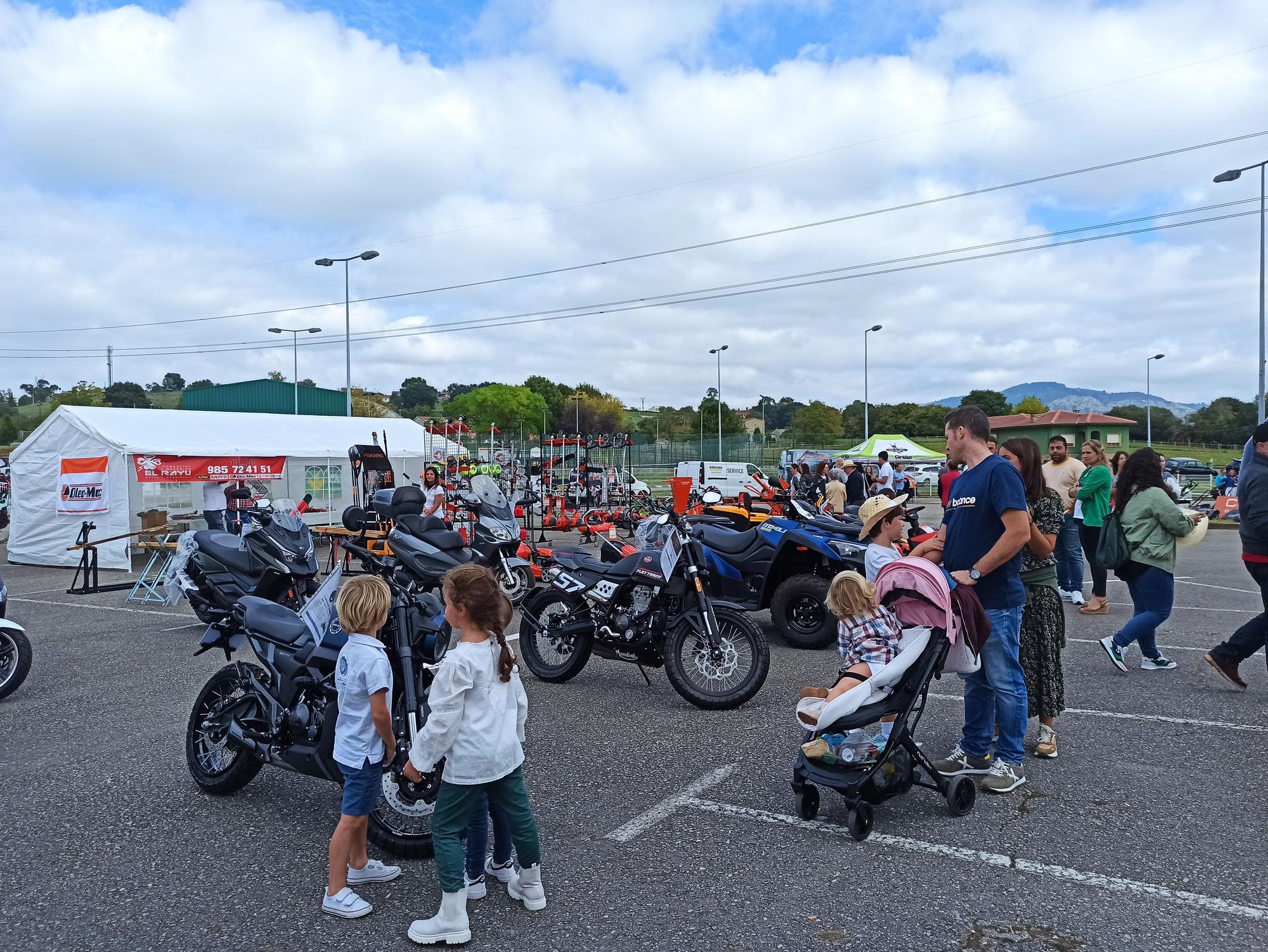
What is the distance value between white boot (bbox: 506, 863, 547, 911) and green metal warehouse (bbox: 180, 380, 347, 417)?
4475cm

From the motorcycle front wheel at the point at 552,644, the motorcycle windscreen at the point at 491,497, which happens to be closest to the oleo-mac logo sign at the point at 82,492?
the motorcycle windscreen at the point at 491,497

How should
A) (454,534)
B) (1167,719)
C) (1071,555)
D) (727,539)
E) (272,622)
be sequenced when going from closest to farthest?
(272,622) < (1167,719) < (454,534) < (727,539) < (1071,555)

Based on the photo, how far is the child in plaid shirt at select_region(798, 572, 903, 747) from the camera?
416cm

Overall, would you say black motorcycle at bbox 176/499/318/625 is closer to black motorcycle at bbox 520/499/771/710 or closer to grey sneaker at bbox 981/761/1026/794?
black motorcycle at bbox 520/499/771/710

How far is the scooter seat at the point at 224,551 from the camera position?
6.64 meters

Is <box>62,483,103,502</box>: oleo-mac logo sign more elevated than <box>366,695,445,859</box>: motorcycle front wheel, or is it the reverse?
<box>62,483,103,502</box>: oleo-mac logo sign

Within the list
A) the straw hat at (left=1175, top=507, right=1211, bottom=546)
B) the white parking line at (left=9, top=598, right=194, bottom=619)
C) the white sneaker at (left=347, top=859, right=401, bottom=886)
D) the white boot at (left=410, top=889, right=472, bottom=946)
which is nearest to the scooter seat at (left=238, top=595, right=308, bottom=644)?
the white sneaker at (left=347, top=859, right=401, bottom=886)

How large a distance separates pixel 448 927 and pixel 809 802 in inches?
71.0

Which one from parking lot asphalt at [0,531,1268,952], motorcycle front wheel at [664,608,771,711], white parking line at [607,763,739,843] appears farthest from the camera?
motorcycle front wheel at [664,608,771,711]

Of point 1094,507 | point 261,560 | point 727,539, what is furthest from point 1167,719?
point 261,560

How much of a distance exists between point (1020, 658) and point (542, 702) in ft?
10.4

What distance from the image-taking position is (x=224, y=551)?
6660 mm

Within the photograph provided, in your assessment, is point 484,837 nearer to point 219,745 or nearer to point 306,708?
point 306,708

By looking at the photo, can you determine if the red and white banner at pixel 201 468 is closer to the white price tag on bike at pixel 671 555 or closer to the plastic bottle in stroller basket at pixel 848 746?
the white price tag on bike at pixel 671 555
